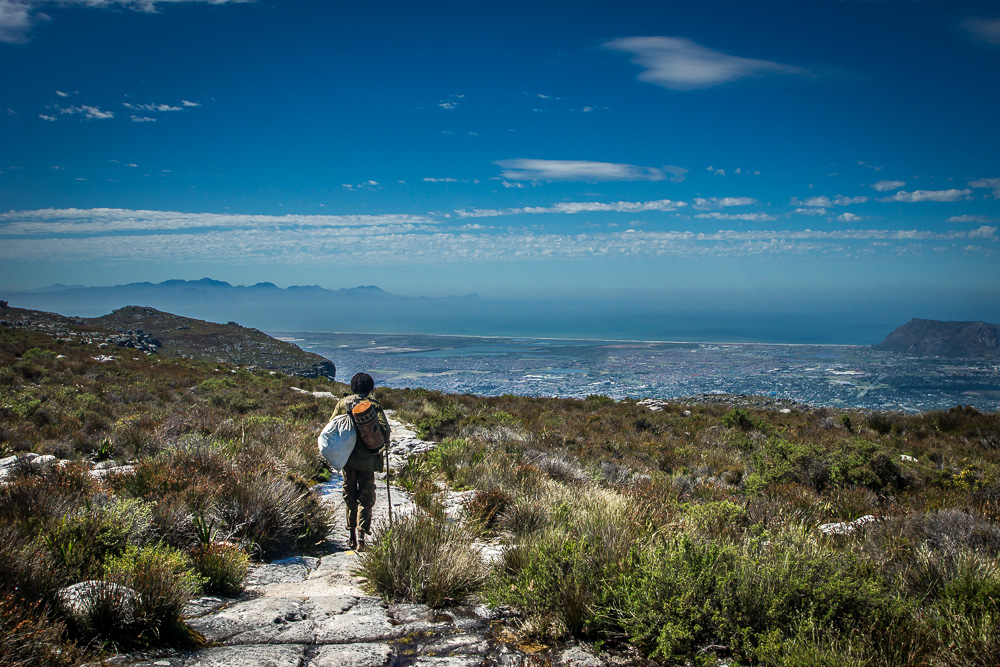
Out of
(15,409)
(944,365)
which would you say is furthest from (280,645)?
(944,365)

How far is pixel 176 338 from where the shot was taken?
4812cm

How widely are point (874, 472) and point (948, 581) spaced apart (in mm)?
6634

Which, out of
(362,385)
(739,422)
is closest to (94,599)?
(362,385)

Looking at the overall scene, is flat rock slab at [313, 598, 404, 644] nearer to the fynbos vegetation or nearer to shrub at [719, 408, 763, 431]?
the fynbos vegetation

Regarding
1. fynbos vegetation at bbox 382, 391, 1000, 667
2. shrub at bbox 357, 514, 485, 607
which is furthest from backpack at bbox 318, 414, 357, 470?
fynbos vegetation at bbox 382, 391, 1000, 667

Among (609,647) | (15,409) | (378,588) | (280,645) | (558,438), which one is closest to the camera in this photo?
(280,645)

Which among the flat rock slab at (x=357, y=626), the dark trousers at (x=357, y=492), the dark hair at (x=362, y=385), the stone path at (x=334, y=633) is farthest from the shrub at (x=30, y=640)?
the dark hair at (x=362, y=385)

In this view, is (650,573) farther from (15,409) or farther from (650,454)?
(15,409)

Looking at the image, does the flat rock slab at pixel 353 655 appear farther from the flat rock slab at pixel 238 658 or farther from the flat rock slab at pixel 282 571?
the flat rock slab at pixel 282 571

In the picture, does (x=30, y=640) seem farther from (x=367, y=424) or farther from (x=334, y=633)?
(x=367, y=424)

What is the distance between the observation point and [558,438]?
13.6 m

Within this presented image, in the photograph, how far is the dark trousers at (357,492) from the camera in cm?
577

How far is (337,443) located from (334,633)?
2.53 metres

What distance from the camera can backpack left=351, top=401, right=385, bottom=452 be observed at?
5.76 meters
